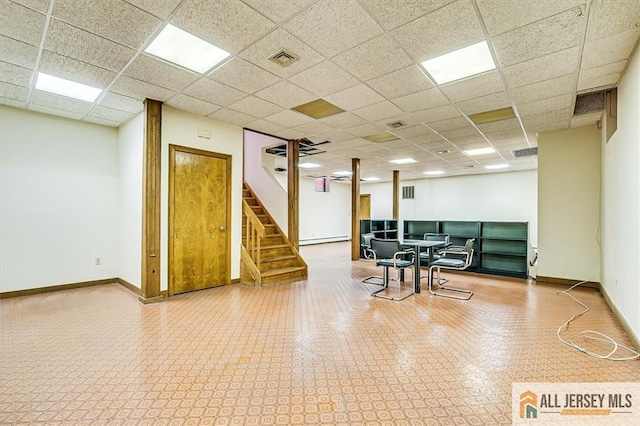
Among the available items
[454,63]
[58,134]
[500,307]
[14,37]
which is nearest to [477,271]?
[500,307]

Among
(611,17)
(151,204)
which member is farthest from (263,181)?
(611,17)

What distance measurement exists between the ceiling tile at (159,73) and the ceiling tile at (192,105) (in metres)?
0.35

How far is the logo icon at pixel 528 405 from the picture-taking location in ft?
5.71

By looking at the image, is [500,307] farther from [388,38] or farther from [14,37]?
[14,37]

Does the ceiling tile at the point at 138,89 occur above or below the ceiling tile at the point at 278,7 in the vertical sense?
below

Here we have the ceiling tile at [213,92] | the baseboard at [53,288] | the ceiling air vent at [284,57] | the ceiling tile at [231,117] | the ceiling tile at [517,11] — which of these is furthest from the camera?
the ceiling tile at [231,117]

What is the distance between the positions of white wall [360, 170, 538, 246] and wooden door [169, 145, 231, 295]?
31.4 feet

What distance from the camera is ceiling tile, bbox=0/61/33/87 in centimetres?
316

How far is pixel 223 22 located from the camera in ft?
8.13

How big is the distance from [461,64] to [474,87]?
24.3 inches

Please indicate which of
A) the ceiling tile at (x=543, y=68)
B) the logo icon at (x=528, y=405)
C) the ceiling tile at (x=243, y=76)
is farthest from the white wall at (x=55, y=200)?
the ceiling tile at (x=543, y=68)

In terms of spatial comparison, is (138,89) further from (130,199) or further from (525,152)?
(525,152)

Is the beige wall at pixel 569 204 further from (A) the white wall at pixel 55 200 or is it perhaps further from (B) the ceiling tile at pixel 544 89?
(A) the white wall at pixel 55 200

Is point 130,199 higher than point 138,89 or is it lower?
lower
